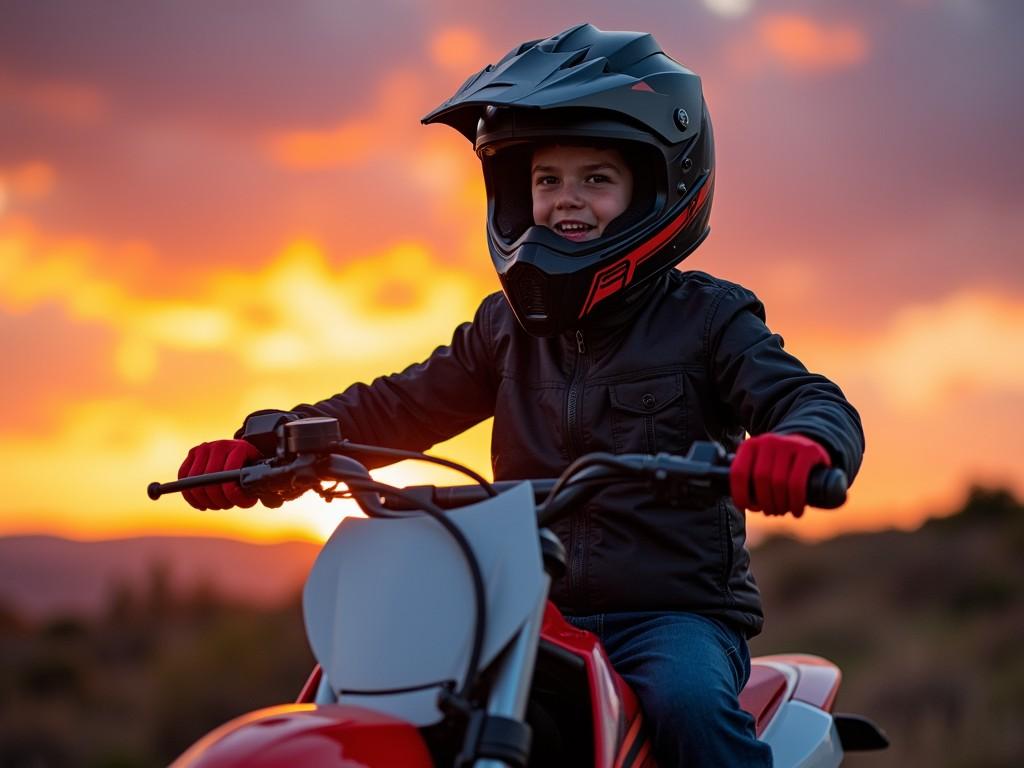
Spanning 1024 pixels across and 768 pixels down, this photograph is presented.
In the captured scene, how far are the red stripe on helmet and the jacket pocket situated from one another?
0.25m

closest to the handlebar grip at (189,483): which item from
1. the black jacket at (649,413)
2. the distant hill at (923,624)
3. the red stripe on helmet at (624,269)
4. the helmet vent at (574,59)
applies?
the black jacket at (649,413)

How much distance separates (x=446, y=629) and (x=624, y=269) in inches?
Answer: 54.8

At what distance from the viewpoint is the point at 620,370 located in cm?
338

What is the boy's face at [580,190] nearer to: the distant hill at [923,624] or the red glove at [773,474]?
the red glove at [773,474]

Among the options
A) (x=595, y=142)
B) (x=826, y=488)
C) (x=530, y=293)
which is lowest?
(x=826, y=488)

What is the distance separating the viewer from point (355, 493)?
2611mm

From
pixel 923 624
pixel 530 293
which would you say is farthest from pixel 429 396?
pixel 923 624

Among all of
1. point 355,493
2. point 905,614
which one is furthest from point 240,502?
point 905,614

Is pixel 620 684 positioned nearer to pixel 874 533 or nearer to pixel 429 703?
pixel 429 703

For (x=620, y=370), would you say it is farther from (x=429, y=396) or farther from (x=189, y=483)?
(x=189, y=483)

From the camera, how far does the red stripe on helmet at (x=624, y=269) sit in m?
3.36

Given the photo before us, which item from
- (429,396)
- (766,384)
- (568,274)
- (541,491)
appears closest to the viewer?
(541,491)

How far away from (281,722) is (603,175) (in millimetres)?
1938

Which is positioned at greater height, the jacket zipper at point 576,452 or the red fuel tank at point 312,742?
the jacket zipper at point 576,452
